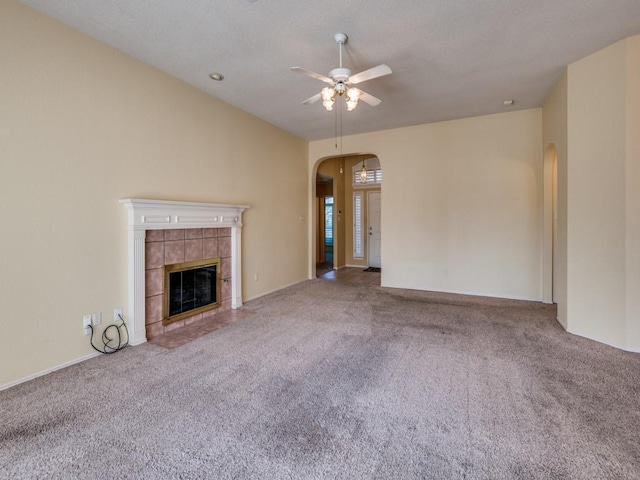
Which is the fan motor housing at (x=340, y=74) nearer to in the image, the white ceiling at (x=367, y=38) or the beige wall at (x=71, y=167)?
the white ceiling at (x=367, y=38)

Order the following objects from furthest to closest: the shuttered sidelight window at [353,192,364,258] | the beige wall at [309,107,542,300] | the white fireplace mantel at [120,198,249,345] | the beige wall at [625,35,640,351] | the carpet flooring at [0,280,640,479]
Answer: the shuttered sidelight window at [353,192,364,258], the beige wall at [309,107,542,300], the white fireplace mantel at [120,198,249,345], the beige wall at [625,35,640,351], the carpet flooring at [0,280,640,479]

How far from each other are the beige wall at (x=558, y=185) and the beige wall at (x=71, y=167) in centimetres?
441

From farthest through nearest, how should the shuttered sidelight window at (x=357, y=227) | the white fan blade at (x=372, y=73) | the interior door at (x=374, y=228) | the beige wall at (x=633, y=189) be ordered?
the shuttered sidelight window at (x=357, y=227), the interior door at (x=374, y=228), the beige wall at (x=633, y=189), the white fan blade at (x=372, y=73)

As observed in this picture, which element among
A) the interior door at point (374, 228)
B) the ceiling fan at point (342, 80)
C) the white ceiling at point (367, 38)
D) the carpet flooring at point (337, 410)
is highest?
the white ceiling at point (367, 38)

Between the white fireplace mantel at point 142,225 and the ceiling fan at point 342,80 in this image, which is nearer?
the ceiling fan at point 342,80

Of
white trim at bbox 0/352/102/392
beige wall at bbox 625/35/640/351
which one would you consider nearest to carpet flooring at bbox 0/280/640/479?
white trim at bbox 0/352/102/392

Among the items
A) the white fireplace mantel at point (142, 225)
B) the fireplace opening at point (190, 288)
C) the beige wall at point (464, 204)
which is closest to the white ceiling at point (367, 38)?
the beige wall at point (464, 204)

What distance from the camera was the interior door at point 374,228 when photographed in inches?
320

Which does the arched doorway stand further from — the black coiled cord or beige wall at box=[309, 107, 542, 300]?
the black coiled cord

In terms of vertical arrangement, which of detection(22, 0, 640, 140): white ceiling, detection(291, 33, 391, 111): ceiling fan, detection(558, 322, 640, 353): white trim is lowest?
detection(558, 322, 640, 353): white trim

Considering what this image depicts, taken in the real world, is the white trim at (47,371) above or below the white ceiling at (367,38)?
below

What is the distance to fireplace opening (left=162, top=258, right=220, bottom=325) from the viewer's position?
11.4ft

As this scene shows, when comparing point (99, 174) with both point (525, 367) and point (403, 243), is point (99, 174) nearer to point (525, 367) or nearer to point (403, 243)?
point (525, 367)

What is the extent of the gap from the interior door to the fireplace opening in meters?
4.95
